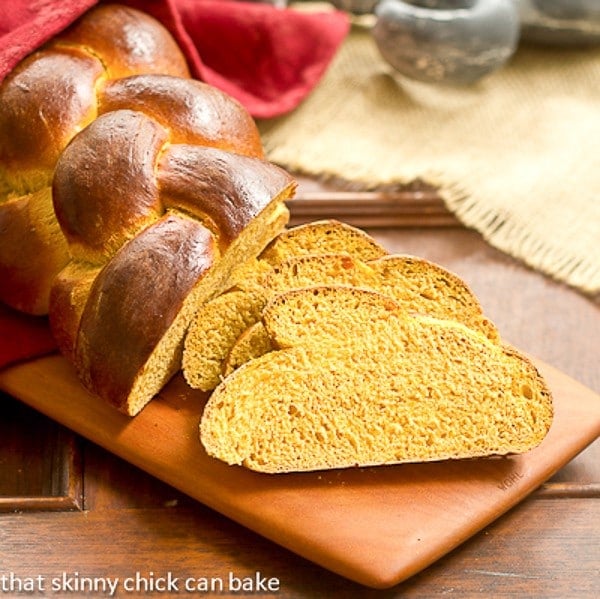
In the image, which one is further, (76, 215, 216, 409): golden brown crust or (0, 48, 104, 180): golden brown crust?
(0, 48, 104, 180): golden brown crust

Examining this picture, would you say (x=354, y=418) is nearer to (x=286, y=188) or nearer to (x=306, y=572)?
(x=306, y=572)

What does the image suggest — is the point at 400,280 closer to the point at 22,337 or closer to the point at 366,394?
the point at 366,394

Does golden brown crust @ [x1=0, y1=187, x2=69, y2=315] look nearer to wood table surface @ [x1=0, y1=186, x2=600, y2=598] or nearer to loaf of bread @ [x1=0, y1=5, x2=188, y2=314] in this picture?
loaf of bread @ [x1=0, y1=5, x2=188, y2=314]

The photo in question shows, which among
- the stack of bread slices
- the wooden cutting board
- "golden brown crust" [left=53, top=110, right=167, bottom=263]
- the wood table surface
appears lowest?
the wood table surface

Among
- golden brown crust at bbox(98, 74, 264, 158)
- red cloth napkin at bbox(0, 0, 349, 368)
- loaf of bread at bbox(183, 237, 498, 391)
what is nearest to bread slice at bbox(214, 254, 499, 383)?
loaf of bread at bbox(183, 237, 498, 391)

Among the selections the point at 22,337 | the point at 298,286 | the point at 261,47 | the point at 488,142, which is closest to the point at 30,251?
the point at 22,337

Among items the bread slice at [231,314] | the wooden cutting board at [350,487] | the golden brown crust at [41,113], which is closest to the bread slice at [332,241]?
the bread slice at [231,314]
